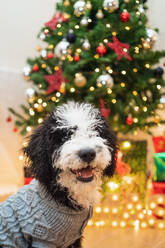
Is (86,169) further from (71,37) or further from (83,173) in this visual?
(71,37)

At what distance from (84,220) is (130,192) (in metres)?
0.96

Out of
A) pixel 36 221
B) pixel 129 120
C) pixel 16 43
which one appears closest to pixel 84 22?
pixel 129 120

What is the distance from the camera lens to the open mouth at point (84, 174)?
1088mm

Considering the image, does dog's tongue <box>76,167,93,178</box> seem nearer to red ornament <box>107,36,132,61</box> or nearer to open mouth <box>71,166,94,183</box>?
open mouth <box>71,166,94,183</box>

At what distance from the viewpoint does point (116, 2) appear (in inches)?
71.1

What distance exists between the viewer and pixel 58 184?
114cm

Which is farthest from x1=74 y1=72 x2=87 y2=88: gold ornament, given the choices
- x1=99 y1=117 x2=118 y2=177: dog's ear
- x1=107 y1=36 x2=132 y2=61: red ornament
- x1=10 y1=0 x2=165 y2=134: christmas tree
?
x1=99 y1=117 x2=118 y2=177: dog's ear

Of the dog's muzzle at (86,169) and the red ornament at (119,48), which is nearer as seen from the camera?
the dog's muzzle at (86,169)

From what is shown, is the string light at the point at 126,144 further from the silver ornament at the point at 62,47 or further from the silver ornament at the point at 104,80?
the silver ornament at the point at 62,47

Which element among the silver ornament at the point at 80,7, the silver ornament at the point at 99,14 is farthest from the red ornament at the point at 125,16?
the silver ornament at the point at 80,7

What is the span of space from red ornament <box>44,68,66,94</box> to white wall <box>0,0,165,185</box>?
27.8 inches

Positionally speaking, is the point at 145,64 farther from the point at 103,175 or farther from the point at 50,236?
the point at 50,236

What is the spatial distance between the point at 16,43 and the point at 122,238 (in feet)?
6.13

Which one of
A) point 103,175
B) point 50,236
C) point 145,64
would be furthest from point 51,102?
point 50,236
